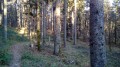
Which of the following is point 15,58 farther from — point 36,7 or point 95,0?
point 95,0

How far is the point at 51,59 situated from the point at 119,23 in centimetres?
3893

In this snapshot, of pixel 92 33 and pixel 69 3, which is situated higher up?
pixel 69 3

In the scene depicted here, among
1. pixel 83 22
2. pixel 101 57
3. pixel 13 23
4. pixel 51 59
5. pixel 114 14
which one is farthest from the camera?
pixel 13 23

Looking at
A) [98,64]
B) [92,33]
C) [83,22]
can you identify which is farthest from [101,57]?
[83,22]

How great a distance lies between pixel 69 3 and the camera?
145 feet

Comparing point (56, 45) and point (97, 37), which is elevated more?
point (97, 37)

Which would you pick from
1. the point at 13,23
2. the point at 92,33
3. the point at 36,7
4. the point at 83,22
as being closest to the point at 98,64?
the point at 92,33

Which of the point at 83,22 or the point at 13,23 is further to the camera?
the point at 13,23

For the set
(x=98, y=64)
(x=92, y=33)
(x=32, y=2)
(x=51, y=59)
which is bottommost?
(x=51, y=59)

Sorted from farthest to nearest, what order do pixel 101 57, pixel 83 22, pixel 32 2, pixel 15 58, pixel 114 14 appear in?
pixel 83 22
pixel 114 14
pixel 32 2
pixel 15 58
pixel 101 57

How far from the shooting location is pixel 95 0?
8.08 metres

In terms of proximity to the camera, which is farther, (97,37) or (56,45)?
(56,45)

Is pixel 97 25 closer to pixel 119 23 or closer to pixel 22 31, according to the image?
pixel 22 31

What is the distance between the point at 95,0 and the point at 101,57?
1.88 m
